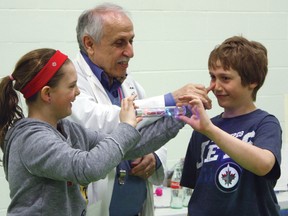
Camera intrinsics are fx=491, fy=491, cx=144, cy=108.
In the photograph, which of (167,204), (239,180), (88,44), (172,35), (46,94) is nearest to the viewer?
(46,94)

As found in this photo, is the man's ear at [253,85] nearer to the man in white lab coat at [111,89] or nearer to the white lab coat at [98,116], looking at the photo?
the white lab coat at [98,116]

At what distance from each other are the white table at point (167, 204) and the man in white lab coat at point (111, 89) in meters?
0.37

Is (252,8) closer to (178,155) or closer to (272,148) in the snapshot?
(178,155)

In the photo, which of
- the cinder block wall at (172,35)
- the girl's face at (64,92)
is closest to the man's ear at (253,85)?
the girl's face at (64,92)

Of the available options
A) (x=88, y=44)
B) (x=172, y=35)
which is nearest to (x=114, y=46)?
(x=88, y=44)

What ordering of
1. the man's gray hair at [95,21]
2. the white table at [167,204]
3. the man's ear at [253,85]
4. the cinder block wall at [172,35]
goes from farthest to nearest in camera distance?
1. the cinder block wall at [172,35]
2. the white table at [167,204]
3. the man's gray hair at [95,21]
4. the man's ear at [253,85]

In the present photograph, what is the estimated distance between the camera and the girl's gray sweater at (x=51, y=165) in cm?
138

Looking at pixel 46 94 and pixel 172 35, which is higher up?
pixel 46 94

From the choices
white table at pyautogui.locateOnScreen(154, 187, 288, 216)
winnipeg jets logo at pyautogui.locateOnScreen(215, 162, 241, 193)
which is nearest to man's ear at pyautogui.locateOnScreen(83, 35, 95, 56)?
winnipeg jets logo at pyautogui.locateOnScreen(215, 162, 241, 193)

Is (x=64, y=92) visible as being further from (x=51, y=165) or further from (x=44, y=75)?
(x=51, y=165)

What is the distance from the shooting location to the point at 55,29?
2996mm

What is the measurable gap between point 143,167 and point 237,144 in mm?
535

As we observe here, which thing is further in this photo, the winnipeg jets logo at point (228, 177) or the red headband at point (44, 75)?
the winnipeg jets logo at point (228, 177)

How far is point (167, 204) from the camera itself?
257 centimetres
